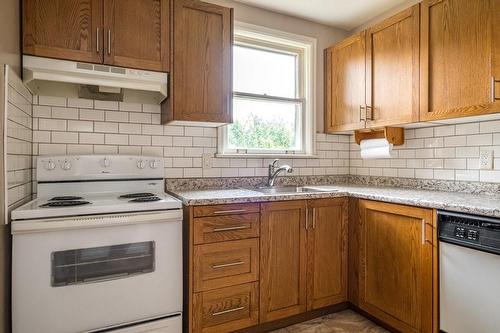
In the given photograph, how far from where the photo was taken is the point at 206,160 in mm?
2426

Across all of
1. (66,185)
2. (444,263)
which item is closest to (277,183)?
(444,263)

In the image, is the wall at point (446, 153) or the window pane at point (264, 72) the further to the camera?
the window pane at point (264, 72)

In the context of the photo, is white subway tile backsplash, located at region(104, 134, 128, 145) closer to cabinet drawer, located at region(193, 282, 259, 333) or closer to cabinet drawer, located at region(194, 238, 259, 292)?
cabinet drawer, located at region(194, 238, 259, 292)

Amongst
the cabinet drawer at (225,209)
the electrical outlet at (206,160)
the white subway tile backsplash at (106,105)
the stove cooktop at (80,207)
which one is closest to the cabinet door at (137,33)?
the white subway tile backsplash at (106,105)

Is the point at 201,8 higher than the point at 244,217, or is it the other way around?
the point at 201,8

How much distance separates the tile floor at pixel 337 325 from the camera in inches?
80.8

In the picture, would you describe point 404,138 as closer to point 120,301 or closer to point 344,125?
point 344,125

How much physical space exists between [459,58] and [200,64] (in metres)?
1.57

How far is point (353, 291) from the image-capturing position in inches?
88.4

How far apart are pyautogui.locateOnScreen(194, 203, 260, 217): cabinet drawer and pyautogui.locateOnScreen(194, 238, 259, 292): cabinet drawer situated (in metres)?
0.18

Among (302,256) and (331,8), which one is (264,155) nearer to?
(302,256)

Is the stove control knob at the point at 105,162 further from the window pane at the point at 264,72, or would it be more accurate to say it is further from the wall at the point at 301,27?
the wall at the point at 301,27

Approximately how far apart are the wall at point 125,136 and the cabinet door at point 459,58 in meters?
1.31

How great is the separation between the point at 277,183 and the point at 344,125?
2.46ft
